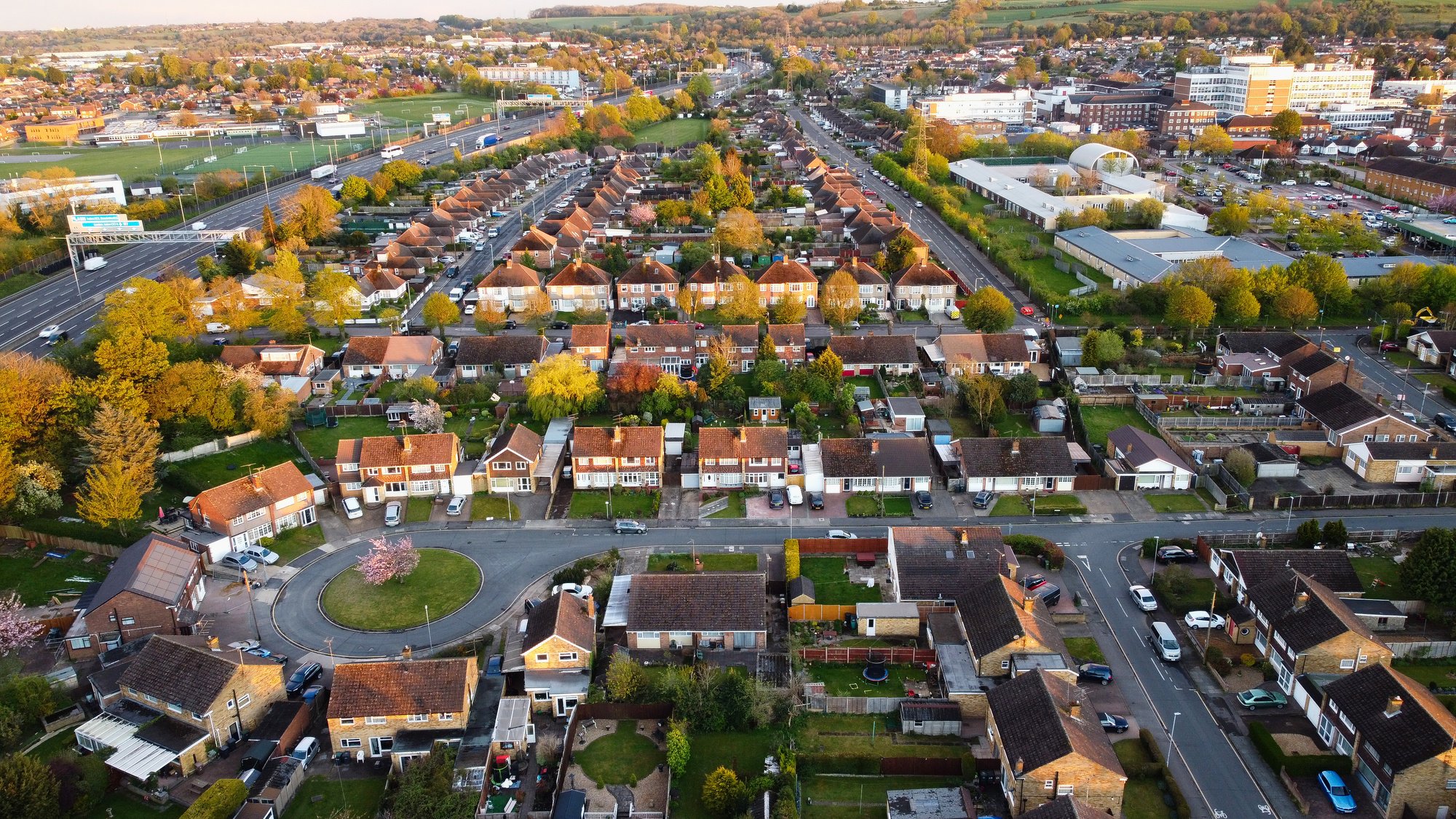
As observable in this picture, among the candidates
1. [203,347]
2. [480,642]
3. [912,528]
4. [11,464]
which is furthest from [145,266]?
[912,528]

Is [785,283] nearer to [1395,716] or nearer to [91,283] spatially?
[1395,716]

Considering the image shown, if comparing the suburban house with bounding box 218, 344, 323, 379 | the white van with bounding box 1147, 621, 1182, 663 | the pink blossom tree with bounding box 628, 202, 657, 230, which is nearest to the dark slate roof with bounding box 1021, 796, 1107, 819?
the white van with bounding box 1147, 621, 1182, 663

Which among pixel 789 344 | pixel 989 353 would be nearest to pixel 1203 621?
pixel 989 353

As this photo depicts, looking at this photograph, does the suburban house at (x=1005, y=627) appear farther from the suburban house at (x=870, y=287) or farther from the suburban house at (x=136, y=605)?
the suburban house at (x=870, y=287)

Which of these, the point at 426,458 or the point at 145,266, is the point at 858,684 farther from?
the point at 145,266

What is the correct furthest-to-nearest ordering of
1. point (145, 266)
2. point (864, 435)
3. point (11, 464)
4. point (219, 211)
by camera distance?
1. point (219, 211)
2. point (145, 266)
3. point (864, 435)
4. point (11, 464)

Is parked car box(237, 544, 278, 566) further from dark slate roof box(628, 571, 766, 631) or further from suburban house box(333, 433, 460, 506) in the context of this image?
dark slate roof box(628, 571, 766, 631)

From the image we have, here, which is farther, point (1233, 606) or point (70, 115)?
point (70, 115)
